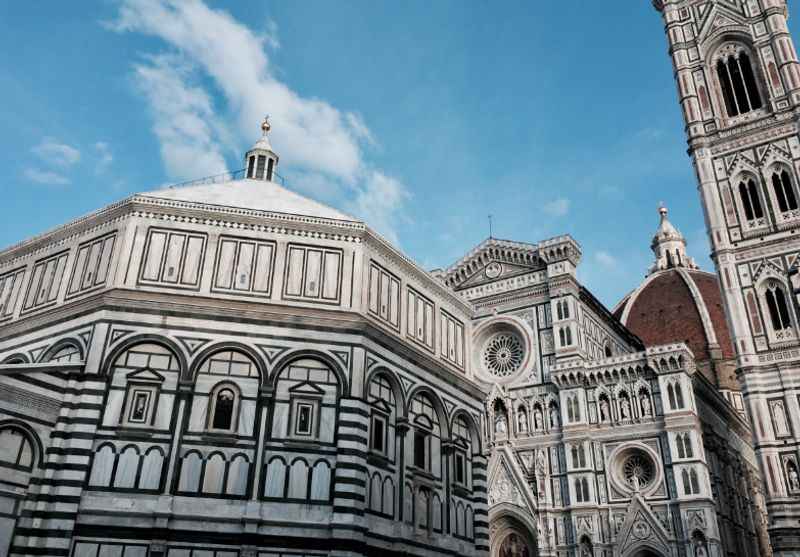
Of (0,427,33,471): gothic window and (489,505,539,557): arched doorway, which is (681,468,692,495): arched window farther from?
(0,427,33,471): gothic window

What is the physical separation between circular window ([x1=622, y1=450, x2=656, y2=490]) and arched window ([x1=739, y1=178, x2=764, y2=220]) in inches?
593

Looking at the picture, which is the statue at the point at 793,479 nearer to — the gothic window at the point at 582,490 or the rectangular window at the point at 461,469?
the gothic window at the point at 582,490

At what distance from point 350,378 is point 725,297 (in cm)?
2817

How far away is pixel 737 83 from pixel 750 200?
344 inches

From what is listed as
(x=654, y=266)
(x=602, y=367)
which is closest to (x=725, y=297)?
(x=602, y=367)

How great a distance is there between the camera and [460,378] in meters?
21.7

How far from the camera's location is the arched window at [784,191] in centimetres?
3878

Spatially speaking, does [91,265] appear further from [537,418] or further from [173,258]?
[537,418]

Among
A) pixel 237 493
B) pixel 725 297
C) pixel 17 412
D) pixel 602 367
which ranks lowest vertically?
pixel 237 493

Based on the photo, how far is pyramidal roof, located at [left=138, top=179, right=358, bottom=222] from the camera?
19.5m

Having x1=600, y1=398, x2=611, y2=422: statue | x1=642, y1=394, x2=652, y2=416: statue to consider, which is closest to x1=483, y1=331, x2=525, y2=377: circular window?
x1=600, y1=398, x2=611, y2=422: statue

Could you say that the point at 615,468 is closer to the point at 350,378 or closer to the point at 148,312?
the point at 350,378

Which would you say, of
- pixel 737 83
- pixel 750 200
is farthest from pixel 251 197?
pixel 737 83

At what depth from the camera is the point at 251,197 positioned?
20922 mm
